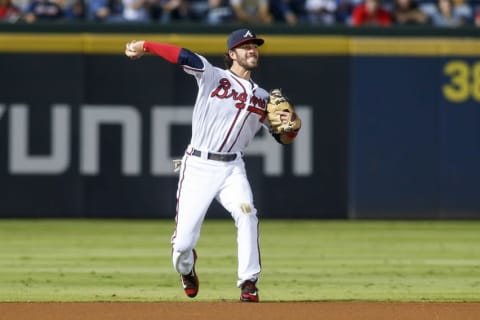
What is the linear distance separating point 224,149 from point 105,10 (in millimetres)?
8106

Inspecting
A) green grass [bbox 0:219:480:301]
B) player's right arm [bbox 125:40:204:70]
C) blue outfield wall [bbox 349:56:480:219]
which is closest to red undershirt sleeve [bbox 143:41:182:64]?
player's right arm [bbox 125:40:204:70]

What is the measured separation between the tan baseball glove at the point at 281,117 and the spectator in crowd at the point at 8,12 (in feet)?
27.0

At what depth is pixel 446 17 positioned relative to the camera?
17344mm

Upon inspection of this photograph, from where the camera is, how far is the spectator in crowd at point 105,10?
16.8 metres

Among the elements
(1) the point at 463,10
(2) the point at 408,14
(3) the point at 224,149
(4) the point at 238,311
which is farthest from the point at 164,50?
(1) the point at 463,10

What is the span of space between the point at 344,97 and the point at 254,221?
25.3ft

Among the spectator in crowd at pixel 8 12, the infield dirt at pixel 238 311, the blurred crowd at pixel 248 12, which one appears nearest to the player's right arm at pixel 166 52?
the infield dirt at pixel 238 311

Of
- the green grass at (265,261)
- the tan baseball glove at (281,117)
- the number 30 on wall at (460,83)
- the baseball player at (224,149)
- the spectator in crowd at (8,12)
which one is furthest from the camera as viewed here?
the spectator in crowd at (8,12)

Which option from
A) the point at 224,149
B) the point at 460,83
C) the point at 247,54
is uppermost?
the point at 247,54

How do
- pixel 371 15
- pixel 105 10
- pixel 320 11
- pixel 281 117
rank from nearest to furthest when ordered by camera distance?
pixel 281 117 → pixel 105 10 → pixel 371 15 → pixel 320 11

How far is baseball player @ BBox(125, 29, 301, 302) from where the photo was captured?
883cm

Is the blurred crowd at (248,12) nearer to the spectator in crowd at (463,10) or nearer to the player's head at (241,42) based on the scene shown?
the spectator in crowd at (463,10)

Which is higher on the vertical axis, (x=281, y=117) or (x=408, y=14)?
(x=408, y=14)

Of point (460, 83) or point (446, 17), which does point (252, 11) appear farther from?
point (460, 83)
